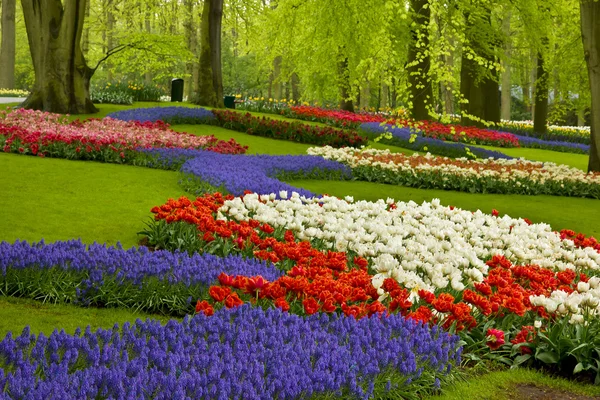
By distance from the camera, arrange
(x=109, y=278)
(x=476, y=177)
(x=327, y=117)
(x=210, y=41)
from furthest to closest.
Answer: (x=327, y=117) < (x=210, y=41) < (x=476, y=177) < (x=109, y=278)

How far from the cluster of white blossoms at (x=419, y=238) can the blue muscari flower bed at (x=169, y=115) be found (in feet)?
39.9

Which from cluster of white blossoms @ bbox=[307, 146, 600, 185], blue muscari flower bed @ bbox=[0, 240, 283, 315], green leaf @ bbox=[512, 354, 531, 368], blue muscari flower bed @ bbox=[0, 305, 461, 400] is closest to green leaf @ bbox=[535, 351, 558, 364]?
green leaf @ bbox=[512, 354, 531, 368]

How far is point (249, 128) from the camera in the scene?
22.0 metres

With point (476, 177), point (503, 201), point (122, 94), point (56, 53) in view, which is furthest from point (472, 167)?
point (122, 94)

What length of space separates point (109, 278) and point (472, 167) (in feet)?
37.1

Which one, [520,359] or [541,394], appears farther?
[520,359]

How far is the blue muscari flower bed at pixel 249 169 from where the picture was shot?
34.9ft

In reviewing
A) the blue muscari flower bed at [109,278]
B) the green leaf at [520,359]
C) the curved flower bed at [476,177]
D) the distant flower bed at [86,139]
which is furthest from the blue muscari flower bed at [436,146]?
the green leaf at [520,359]

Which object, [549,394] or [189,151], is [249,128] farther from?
[549,394]

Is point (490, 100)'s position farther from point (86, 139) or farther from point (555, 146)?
point (86, 139)

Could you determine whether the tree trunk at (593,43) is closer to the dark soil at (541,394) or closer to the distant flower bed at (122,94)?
the dark soil at (541,394)

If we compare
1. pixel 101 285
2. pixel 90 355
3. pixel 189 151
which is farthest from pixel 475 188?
pixel 90 355

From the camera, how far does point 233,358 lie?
3.57 m

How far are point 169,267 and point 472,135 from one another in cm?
2160
